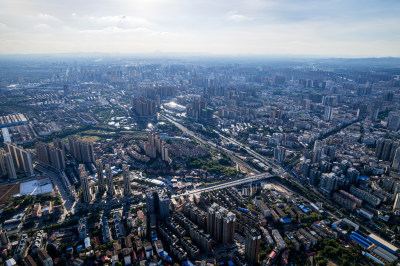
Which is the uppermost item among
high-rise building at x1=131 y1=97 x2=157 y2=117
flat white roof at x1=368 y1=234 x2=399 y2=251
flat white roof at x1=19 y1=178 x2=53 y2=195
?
high-rise building at x1=131 y1=97 x2=157 y2=117

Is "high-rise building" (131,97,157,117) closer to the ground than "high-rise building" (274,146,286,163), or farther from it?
farther from it

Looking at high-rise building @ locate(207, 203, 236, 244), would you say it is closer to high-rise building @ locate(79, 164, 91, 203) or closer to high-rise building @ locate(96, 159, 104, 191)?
high-rise building @ locate(79, 164, 91, 203)

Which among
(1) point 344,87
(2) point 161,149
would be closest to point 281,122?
(2) point 161,149

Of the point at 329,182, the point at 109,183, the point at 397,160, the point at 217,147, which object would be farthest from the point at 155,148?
the point at 397,160

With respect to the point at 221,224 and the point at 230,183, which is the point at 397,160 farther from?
the point at 221,224

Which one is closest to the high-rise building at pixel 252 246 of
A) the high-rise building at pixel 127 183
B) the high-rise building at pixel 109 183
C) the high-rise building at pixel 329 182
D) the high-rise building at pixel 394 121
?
the high-rise building at pixel 127 183

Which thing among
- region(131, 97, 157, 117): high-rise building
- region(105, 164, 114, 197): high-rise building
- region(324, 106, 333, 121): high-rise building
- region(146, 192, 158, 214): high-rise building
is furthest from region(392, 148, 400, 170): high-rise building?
region(131, 97, 157, 117): high-rise building

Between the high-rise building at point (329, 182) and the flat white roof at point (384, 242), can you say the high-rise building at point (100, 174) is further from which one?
the flat white roof at point (384, 242)

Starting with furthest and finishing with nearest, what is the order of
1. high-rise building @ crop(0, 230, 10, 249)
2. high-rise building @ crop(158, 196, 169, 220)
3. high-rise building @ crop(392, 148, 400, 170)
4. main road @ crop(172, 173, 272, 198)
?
high-rise building @ crop(392, 148, 400, 170)
main road @ crop(172, 173, 272, 198)
high-rise building @ crop(158, 196, 169, 220)
high-rise building @ crop(0, 230, 10, 249)

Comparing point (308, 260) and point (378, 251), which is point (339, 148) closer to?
point (378, 251)
